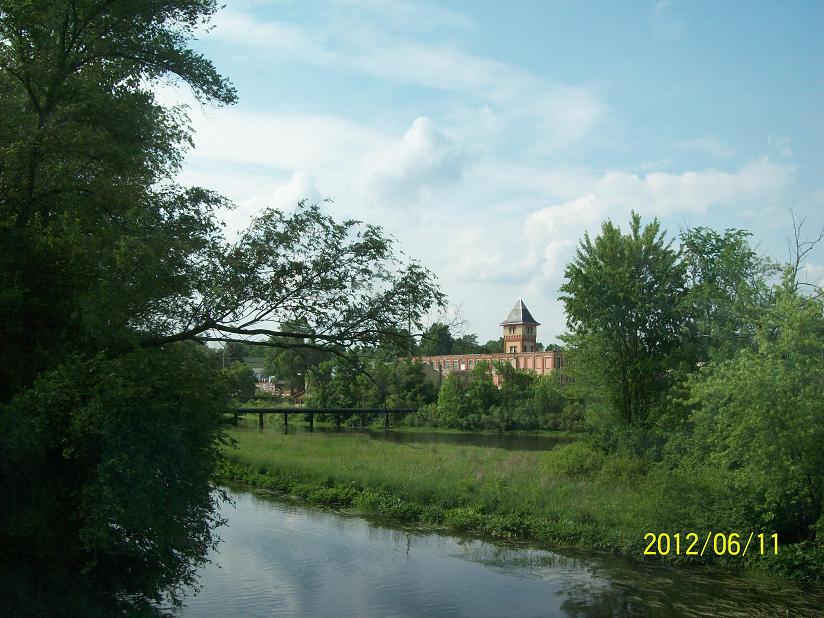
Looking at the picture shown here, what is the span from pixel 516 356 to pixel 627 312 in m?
49.1

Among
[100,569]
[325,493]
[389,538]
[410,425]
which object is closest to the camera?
[100,569]

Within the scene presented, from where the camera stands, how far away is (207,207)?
43.2 ft

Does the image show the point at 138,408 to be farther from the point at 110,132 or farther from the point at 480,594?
the point at 480,594

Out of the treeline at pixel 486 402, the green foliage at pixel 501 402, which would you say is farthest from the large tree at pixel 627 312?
the green foliage at pixel 501 402

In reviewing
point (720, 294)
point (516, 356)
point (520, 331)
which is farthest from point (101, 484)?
point (520, 331)

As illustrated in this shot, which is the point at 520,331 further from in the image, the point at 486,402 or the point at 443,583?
the point at 443,583

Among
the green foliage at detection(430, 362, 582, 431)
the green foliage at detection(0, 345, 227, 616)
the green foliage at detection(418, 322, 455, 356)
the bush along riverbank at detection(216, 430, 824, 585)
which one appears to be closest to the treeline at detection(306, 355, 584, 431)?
the green foliage at detection(430, 362, 582, 431)

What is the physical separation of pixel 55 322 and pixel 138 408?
2511 mm

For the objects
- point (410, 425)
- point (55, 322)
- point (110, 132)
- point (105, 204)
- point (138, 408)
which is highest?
point (110, 132)

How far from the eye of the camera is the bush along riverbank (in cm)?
1669

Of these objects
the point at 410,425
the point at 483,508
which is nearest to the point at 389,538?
the point at 483,508

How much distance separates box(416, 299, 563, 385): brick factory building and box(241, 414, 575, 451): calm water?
992 cm

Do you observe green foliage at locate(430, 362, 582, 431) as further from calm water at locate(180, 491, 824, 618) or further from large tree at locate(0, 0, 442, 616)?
large tree at locate(0, 0, 442, 616)

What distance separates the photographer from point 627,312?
27234 millimetres
